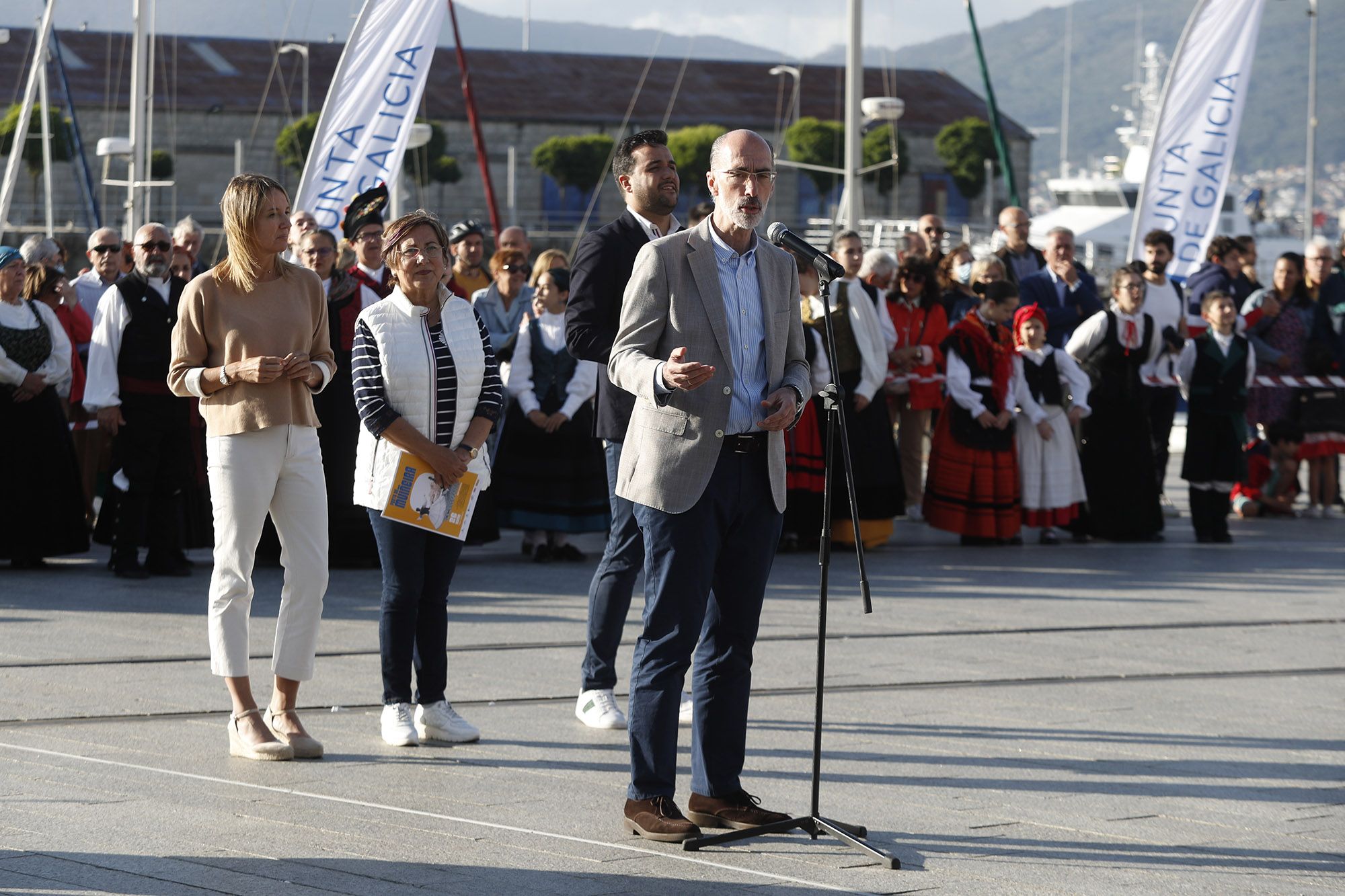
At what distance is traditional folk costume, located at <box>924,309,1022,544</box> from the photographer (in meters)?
13.2

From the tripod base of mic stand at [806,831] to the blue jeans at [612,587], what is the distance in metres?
1.45

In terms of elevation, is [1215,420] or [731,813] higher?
[1215,420]

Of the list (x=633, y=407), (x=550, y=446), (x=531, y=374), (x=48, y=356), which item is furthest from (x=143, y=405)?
(x=633, y=407)

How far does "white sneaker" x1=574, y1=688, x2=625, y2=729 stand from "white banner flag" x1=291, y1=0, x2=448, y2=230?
693 centimetres

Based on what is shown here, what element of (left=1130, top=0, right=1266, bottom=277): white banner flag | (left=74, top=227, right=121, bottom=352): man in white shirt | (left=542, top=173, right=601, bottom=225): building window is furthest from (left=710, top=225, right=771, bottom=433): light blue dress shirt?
(left=542, top=173, right=601, bottom=225): building window

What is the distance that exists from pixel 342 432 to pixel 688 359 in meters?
6.09

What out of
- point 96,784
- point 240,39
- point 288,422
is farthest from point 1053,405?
point 240,39

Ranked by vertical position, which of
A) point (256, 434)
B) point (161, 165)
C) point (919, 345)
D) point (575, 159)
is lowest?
point (256, 434)

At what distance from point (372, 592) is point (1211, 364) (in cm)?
669

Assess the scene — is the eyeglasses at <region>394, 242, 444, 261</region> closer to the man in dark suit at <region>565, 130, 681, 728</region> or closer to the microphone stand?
the man in dark suit at <region>565, 130, 681, 728</region>

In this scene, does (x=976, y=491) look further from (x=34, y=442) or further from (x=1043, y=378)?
(x=34, y=442)

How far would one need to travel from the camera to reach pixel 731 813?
5609mm

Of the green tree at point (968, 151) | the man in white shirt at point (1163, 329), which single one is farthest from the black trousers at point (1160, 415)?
the green tree at point (968, 151)

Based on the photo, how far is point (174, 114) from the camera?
67.3 metres
